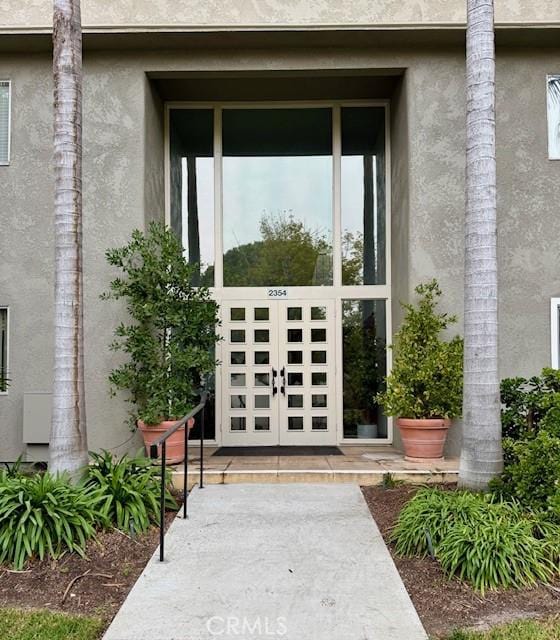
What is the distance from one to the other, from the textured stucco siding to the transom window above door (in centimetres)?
166

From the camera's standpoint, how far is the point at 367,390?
8617 mm

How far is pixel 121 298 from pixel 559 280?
19.5 ft

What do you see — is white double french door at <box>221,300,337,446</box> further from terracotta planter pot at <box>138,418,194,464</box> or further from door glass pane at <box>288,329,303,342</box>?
terracotta planter pot at <box>138,418,194,464</box>

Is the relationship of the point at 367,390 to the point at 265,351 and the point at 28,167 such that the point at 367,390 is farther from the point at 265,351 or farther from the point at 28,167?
the point at 28,167

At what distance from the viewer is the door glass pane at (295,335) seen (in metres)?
8.70

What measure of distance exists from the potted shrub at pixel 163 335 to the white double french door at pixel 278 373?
1521 millimetres

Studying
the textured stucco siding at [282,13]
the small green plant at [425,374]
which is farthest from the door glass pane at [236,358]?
the textured stucco siding at [282,13]

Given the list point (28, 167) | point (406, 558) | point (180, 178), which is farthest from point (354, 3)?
point (406, 558)

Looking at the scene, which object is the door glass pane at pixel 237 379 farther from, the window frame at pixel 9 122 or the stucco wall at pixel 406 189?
the window frame at pixel 9 122

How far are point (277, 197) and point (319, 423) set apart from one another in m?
3.64

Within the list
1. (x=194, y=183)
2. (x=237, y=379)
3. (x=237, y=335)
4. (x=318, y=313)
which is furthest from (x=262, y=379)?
(x=194, y=183)

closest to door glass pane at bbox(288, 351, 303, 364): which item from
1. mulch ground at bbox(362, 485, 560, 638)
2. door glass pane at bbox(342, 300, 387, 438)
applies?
door glass pane at bbox(342, 300, 387, 438)

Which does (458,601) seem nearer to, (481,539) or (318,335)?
(481,539)

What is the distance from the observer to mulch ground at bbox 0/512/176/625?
379cm
